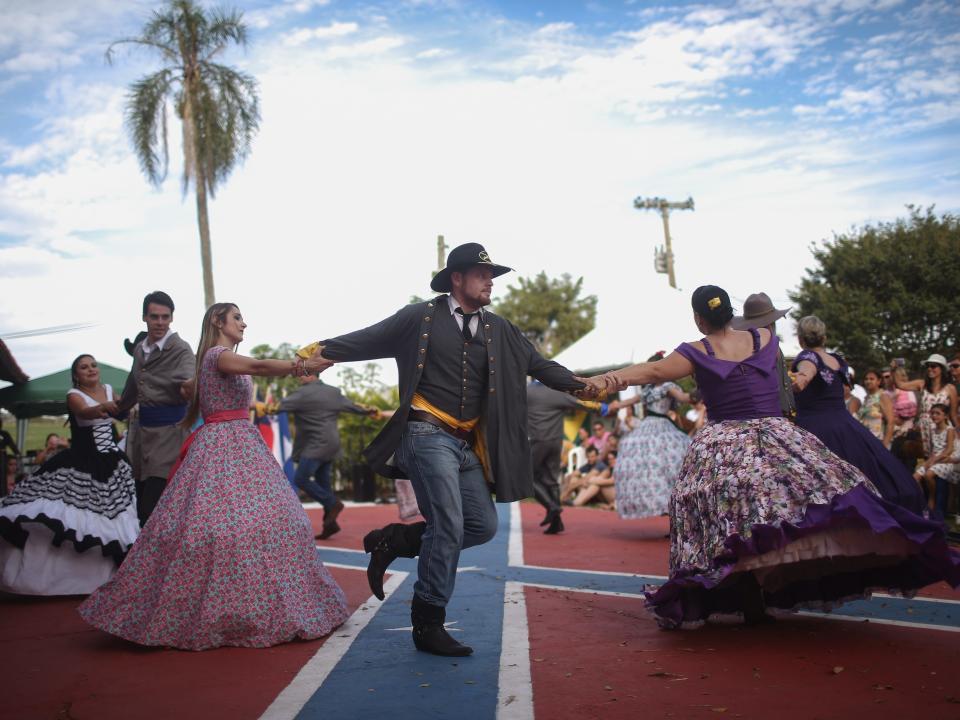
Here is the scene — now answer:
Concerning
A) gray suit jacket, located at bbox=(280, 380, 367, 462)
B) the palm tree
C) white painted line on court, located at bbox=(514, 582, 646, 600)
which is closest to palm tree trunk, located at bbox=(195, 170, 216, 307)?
the palm tree

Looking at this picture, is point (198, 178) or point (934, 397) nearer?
point (934, 397)

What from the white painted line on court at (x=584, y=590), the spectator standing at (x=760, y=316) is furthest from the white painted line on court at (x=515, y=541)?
the spectator standing at (x=760, y=316)

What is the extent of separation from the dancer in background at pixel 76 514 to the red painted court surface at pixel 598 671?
2.47ft

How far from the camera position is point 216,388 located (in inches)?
249

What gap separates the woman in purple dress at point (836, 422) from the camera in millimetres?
7595

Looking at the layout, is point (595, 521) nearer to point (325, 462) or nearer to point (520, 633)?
point (325, 462)

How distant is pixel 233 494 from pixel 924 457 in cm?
1003

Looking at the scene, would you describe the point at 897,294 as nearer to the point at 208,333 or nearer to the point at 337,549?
the point at 337,549

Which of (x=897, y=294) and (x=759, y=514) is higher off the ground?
(x=897, y=294)

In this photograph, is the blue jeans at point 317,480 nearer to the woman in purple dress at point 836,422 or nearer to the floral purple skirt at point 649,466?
the floral purple skirt at point 649,466

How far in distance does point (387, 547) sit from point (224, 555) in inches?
36.5

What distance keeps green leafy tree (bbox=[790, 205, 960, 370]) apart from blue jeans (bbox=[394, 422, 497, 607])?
2957 centimetres

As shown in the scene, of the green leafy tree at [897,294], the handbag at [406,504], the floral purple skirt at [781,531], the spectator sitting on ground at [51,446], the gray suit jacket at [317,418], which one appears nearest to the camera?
the floral purple skirt at [781,531]

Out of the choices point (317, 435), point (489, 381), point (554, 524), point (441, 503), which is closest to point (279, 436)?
point (317, 435)
